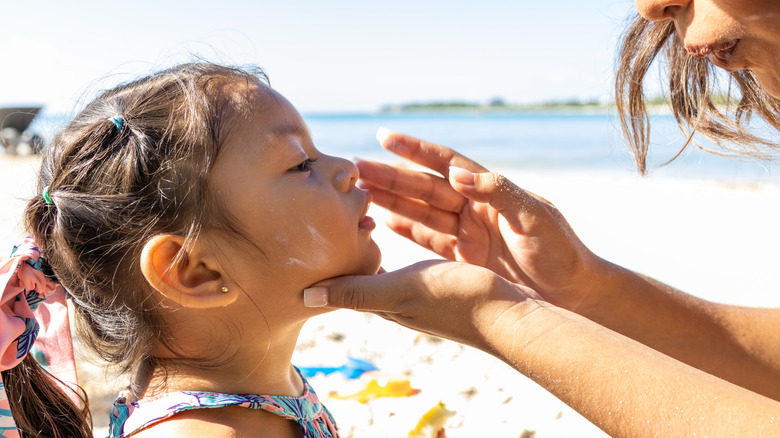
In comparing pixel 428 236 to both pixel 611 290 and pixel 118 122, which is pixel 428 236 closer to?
pixel 611 290

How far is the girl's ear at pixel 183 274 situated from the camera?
1840 millimetres

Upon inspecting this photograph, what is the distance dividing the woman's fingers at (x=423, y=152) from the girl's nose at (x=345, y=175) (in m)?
0.40

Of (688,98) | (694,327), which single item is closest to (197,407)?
(694,327)

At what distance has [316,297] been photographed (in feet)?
6.35

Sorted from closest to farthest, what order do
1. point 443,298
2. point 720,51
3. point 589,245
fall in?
point 443,298, point 720,51, point 589,245

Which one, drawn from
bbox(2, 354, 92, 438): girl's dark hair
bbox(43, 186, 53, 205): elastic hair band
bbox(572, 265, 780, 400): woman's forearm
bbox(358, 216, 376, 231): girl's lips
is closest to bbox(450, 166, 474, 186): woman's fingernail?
bbox(358, 216, 376, 231): girl's lips

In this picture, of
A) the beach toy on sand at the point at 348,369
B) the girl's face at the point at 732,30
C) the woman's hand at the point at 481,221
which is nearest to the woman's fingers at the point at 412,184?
the woman's hand at the point at 481,221

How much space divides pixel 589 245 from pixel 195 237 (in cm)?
615

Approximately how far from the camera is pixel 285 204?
1977 millimetres

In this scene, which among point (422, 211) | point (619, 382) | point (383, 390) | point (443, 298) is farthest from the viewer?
point (383, 390)

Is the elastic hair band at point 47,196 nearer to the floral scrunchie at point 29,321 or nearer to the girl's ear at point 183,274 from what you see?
the floral scrunchie at point 29,321

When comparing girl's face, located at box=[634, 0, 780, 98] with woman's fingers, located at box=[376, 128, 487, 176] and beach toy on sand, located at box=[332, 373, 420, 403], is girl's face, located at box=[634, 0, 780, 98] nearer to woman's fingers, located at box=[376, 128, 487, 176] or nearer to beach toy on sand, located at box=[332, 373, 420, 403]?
woman's fingers, located at box=[376, 128, 487, 176]

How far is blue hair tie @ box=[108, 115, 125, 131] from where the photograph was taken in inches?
77.7

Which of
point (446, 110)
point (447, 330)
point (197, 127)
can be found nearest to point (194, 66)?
point (197, 127)
